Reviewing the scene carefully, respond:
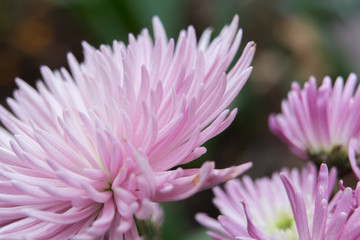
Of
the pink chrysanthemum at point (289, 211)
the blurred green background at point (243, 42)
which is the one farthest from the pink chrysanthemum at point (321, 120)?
the blurred green background at point (243, 42)

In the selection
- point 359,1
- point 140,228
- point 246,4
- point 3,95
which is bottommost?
point 140,228

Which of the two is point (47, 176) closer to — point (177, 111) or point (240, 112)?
point (177, 111)

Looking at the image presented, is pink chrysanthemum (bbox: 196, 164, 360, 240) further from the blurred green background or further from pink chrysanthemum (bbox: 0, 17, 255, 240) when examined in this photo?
the blurred green background

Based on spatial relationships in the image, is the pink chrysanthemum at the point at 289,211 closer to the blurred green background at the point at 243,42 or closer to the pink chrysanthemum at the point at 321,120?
the pink chrysanthemum at the point at 321,120

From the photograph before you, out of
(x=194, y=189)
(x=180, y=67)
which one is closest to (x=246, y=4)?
(x=180, y=67)

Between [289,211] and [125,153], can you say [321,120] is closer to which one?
[289,211]

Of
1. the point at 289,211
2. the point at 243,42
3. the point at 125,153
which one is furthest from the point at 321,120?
the point at 243,42

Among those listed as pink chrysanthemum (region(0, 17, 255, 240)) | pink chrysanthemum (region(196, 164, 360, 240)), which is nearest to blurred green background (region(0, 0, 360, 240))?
pink chrysanthemum (region(196, 164, 360, 240))
